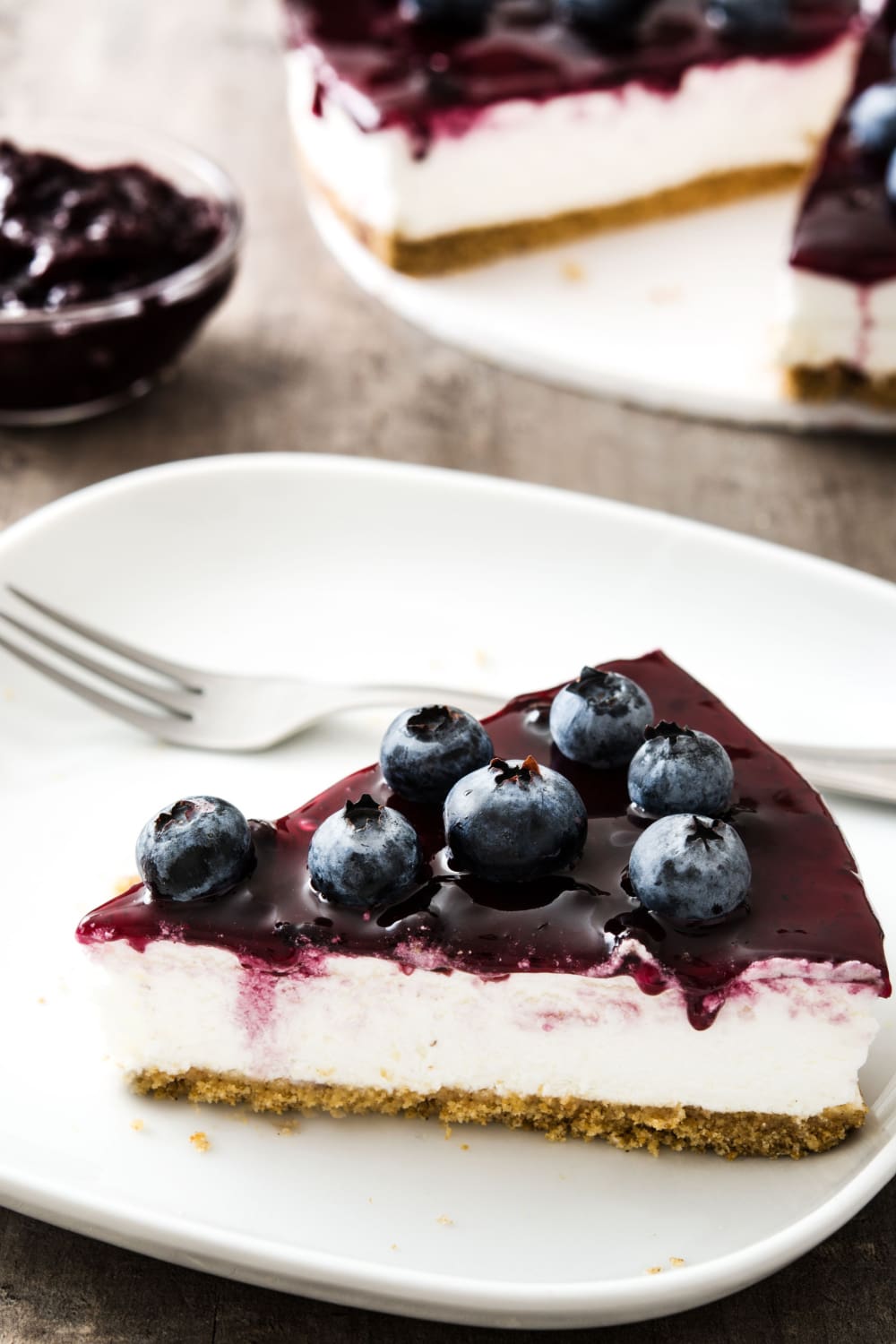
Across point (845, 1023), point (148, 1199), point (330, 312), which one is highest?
point (845, 1023)

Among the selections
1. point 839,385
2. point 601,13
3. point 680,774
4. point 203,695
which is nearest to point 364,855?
point 680,774

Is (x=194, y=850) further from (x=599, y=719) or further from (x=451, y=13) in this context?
(x=451, y=13)

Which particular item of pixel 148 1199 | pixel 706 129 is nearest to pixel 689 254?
pixel 706 129

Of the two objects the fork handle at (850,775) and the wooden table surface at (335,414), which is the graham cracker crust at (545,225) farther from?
the fork handle at (850,775)

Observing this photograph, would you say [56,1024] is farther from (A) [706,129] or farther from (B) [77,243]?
(A) [706,129]

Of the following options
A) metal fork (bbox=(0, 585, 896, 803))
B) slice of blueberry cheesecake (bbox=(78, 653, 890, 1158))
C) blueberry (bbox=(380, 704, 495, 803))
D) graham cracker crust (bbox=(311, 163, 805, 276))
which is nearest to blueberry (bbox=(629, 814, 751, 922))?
slice of blueberry cheesecake (bbox=(78, 653, 890, 1158))

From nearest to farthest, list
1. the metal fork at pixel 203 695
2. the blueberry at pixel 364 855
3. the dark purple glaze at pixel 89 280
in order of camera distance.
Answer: the blueberry at pixel 364 855
the metal fork at pixel 203 695
the dark purple glaze at pixel 89 280

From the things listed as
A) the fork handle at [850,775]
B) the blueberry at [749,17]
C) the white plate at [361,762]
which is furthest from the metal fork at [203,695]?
the blueberry at [749,17]
